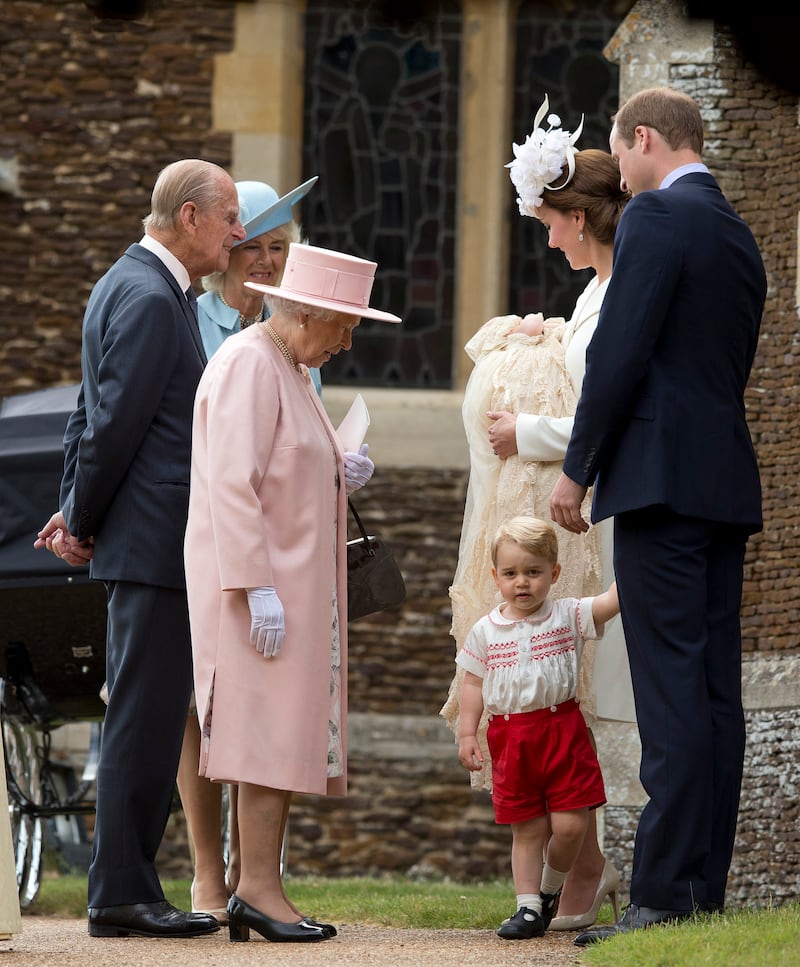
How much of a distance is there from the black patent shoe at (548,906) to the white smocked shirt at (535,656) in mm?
505

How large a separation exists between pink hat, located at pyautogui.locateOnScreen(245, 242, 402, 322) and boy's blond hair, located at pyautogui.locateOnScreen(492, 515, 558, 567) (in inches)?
28.8

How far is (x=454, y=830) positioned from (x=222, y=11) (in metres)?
4.72

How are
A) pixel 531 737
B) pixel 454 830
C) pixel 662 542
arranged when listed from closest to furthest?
pixel 662 542 < pixel 531 737 < pixel 454 830

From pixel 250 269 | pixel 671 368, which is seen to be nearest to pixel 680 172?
pixel 671 368

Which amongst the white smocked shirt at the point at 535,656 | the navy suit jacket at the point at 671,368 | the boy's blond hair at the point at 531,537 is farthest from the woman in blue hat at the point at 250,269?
the navy suit jacket at the point at 671,368

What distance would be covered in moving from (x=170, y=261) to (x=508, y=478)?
1147 mm

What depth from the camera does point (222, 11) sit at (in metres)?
10.1

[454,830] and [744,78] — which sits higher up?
[744,78]

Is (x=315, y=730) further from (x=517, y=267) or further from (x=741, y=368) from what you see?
(x=517, y=267)

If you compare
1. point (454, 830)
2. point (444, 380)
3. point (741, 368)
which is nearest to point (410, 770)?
point (454, 830)

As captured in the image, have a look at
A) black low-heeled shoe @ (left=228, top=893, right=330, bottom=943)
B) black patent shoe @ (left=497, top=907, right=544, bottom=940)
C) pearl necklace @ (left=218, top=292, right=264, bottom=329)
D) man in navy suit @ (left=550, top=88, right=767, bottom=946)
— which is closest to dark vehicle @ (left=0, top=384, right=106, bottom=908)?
pearl necklace @ (left=218, top=292, right=264, bottom=329)

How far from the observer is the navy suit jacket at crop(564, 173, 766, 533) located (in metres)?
4.39

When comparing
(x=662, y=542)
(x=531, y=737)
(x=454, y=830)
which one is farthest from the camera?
(x=454, y=830)

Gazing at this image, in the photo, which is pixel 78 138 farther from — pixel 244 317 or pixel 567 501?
pixel 567 501
